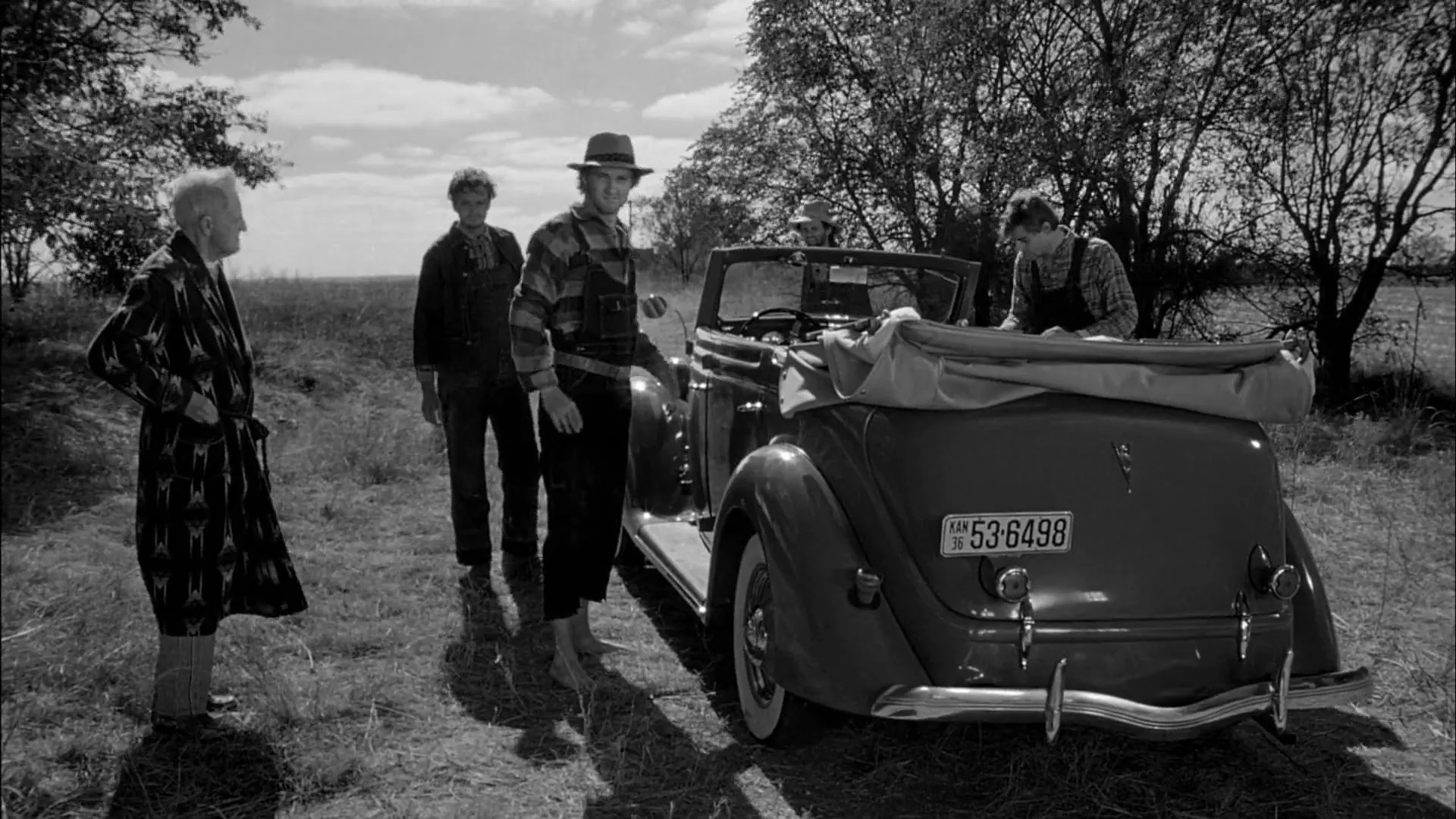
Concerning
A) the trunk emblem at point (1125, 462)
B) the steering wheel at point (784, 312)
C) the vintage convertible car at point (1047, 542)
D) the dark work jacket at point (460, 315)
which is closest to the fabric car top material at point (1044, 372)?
the vintage convertible car at point (1047, 542)

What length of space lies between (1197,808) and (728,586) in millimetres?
1520

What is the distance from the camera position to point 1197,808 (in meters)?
2.93

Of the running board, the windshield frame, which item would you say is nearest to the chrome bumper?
the running board

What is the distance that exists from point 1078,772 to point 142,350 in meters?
2.98

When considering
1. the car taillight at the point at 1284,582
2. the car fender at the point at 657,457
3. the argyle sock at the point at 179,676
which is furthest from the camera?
the car fender at the point at 657,457

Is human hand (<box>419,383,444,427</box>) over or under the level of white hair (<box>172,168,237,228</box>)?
under

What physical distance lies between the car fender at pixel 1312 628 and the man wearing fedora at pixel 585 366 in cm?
217

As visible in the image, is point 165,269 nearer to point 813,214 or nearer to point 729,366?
point 729,366

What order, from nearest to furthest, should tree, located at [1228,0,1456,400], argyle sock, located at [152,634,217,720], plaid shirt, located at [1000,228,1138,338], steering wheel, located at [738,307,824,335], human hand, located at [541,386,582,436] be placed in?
argyle sock, located at [152,634,217,720], human hand, located at [541,386,582,436], plaid shirt, located at [1000,228,1138,338], steering wheel, located at [738,307,824,335], tree, located at [1228,0,1456,400]

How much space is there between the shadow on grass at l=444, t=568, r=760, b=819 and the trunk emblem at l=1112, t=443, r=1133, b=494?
53.3 inches

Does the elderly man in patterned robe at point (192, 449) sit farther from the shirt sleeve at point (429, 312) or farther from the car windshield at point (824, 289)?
the car windshield at point (824, 289)

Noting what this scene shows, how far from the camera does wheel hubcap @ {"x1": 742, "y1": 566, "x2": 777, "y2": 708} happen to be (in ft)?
10.5

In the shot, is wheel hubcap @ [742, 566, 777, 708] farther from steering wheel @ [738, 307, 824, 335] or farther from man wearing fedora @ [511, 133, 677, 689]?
steering wheel @ [738, 307, 824, 335]

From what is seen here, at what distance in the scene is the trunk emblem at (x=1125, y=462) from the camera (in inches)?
109
